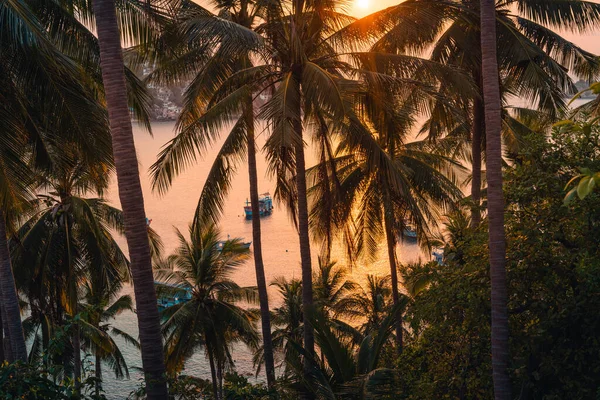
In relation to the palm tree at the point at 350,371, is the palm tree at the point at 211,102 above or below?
above

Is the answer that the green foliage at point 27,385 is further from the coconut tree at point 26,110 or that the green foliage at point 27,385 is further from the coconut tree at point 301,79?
the coconut tree at point 301,79

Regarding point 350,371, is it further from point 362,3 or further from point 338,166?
point 338,166

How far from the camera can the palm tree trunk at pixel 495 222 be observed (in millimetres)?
7336

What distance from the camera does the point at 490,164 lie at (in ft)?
25.1

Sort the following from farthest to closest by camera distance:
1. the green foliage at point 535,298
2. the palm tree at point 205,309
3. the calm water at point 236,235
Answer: the calm water at point 236,235 < the palm tree at point 205,309 < the green foliage at point 535,298

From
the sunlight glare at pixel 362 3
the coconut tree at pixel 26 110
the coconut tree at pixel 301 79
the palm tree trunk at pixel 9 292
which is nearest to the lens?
the coconut tree at pixel 26 110

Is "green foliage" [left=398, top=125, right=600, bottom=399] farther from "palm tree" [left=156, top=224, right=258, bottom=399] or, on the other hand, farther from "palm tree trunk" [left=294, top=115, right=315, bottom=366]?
"palm tree" [left=156, top=224, right=258, bottom=399]

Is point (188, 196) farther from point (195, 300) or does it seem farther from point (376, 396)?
point (376, 396)

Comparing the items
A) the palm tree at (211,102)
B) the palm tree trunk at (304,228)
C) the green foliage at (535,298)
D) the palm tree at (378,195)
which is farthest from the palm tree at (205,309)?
the green foliage at (535,298)

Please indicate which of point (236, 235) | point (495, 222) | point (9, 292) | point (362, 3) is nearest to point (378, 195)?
point (362, 3)

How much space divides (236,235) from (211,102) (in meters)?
61.3

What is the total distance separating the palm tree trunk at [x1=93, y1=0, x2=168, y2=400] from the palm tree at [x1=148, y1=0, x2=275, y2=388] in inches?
111

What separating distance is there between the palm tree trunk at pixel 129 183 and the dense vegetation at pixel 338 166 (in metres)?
0.02

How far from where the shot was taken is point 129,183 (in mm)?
7320
